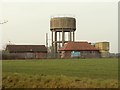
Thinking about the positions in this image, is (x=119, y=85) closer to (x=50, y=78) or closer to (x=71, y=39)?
(x=50, y=78)

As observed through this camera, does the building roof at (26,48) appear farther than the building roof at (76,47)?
Yes

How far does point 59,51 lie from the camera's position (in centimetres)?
10056

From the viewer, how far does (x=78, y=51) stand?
99.1 meters

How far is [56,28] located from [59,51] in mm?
9007

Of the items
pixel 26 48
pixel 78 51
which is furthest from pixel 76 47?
pixel 26 48

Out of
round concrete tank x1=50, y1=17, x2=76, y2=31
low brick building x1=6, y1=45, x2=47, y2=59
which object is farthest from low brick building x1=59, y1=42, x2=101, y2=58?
low brick building x1=6, y1=45, x2=47, y2=59

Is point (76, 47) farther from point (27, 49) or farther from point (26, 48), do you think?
point (26, 48)

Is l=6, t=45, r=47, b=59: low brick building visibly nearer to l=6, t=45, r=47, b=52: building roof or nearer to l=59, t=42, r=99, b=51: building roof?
l=6, t=45, r=47, b=52: building roof

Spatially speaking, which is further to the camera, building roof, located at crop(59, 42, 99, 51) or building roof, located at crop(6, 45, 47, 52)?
building roof, located at crop(6, 45, 47, 52)

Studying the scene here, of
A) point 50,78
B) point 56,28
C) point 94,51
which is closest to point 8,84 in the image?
point 50,78

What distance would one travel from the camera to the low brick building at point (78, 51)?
313 feet

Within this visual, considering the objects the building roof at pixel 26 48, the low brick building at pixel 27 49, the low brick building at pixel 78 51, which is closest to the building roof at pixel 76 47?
the low brick building at pixel 78 51

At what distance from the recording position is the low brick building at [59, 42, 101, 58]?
313ft

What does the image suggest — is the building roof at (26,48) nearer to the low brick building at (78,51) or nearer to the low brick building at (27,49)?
the low brick building at (27,49)
